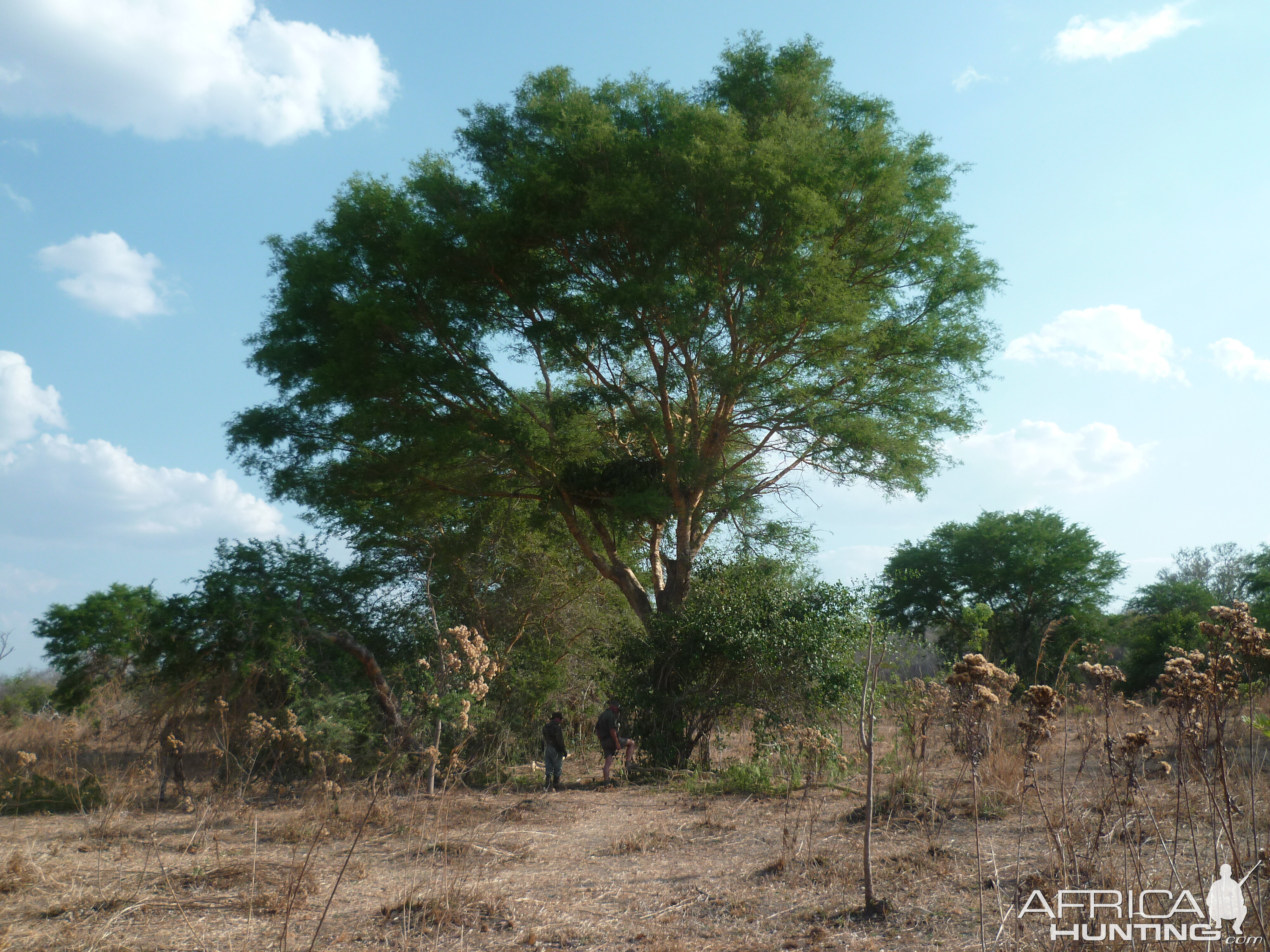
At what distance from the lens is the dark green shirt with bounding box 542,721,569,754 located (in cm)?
1174

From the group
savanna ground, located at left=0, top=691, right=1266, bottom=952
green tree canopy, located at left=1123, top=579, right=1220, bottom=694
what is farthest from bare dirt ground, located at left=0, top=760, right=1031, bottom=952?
green tree canopy, located at left=1123, top=579, right=1220, bottom=694

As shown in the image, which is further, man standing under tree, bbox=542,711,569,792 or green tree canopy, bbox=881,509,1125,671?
green tree canopy, bbox=881,509,1125,671

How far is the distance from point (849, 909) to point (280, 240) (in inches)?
594

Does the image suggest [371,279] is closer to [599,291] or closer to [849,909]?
[599,291]

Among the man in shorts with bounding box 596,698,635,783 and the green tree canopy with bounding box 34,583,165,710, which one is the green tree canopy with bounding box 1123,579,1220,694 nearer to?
the man in shorts with bounding box 596,698,635,783

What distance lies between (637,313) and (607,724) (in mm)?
6461

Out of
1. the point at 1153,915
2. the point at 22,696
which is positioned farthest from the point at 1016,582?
the point at 22,696

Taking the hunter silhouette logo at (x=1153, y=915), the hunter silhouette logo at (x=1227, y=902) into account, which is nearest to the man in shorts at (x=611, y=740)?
the hunter silhouette logo at (x=1153, y=915)

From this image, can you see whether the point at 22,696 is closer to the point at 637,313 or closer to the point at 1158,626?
the point at 637,313

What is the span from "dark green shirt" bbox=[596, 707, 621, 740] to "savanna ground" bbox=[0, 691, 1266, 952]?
2467 mm

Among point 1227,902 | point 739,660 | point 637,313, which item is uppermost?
point 637,313

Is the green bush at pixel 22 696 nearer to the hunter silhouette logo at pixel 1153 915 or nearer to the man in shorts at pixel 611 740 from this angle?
the man in shorts at pixel 611 740

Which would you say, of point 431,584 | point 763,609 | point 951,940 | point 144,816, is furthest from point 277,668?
point 951,940

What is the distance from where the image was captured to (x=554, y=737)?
11758 mm
